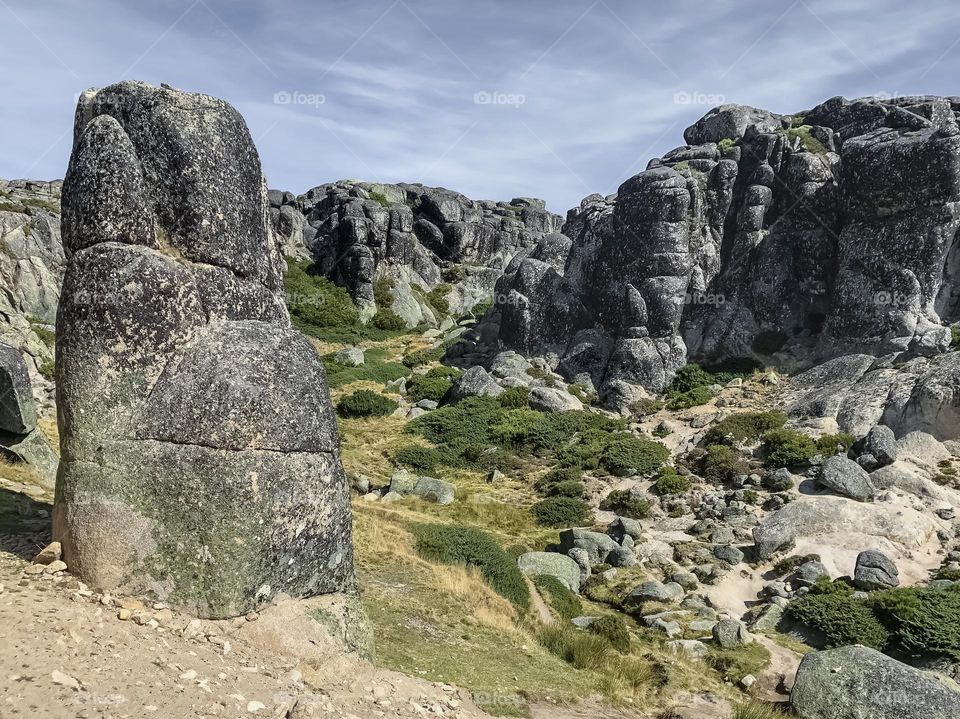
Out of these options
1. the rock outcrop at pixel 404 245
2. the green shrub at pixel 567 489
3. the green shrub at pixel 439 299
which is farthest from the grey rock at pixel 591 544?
the green shrub at pixel 439 299

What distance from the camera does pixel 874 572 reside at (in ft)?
58.5

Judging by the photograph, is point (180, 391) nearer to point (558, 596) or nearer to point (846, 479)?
point (558, 596)

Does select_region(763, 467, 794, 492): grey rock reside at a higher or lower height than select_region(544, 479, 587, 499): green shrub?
higher

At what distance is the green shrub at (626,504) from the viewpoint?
2427cm

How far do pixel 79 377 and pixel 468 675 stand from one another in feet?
23.0

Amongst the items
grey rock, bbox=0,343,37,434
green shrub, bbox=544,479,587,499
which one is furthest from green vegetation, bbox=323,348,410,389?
grey rock, bbox=0,343,37,434

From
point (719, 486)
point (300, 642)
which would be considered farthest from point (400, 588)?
point (719, 486)

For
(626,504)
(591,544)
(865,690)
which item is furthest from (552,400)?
(865,690)

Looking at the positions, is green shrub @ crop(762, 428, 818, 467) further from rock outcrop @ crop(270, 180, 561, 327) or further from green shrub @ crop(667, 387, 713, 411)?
rock outcrop @ crop(270, 180, 561, 327)

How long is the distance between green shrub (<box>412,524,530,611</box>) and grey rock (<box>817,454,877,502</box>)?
12.5m

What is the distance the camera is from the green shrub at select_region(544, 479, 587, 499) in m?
25.8

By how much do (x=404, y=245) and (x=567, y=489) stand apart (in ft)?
145

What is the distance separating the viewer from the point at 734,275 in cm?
3912

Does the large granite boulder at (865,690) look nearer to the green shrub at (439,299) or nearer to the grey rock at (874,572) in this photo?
the grey rock at (874,572)
